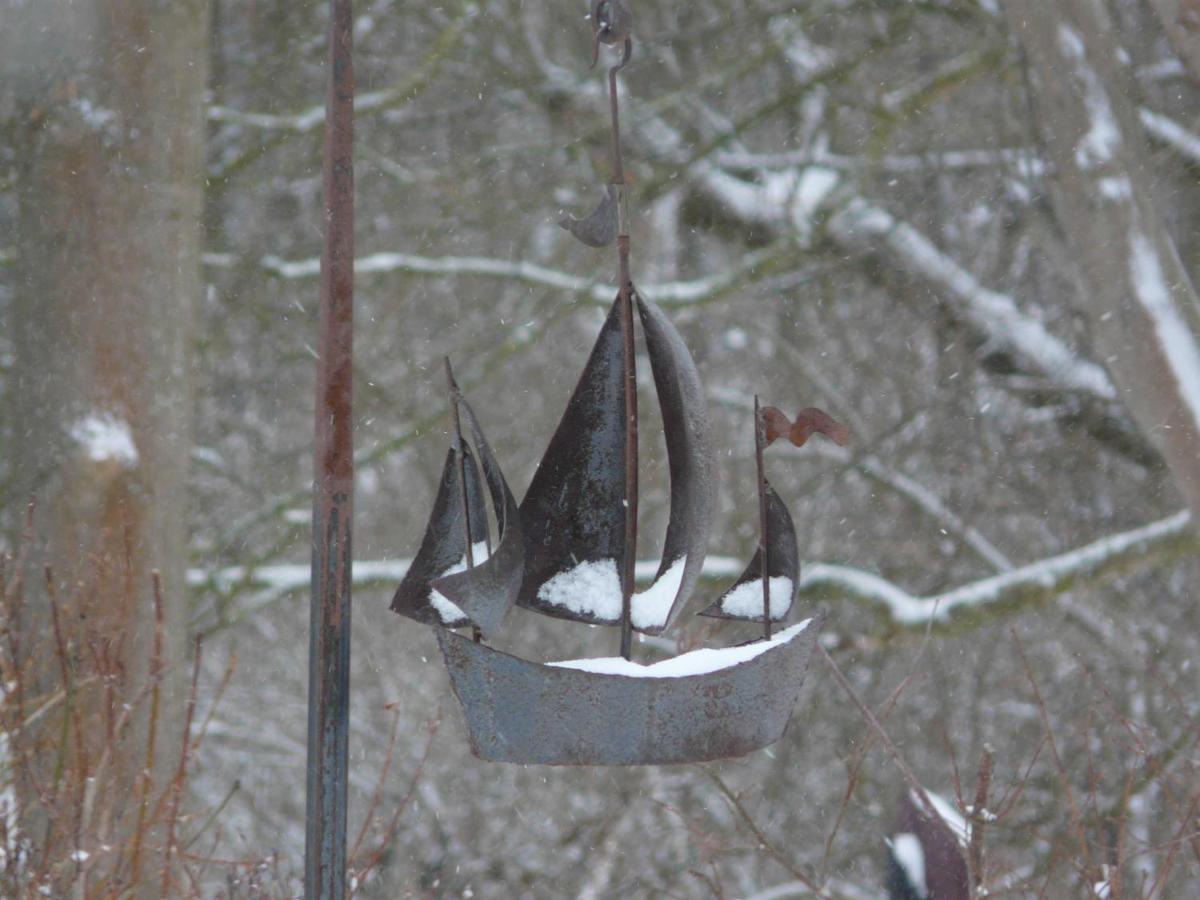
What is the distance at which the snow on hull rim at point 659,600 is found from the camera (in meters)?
1.15

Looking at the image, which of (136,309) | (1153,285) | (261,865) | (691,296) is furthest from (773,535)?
(691,296)

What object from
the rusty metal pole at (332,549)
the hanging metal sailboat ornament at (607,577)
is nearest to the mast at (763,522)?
the hanging metal sailboat ornament at (607,577)

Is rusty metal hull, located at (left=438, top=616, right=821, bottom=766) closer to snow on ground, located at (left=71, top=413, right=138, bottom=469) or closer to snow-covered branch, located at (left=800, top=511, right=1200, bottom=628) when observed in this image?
snow on ground, located at (left=71, top=413, right=138, bottom=469)

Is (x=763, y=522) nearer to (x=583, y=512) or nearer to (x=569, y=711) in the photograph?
(x=583, y=512)

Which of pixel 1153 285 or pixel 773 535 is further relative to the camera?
pixel 1153 285

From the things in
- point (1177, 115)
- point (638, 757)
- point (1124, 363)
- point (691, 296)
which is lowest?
point (638, 757)

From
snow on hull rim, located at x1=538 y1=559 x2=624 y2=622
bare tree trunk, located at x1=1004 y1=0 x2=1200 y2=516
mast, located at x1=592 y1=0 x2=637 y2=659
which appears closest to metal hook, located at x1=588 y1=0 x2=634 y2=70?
mast, located at x1=592 y1=0 x2=637 y2=659

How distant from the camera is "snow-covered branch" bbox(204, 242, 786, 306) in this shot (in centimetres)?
484

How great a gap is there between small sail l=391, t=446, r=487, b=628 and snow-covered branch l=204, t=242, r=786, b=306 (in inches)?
145

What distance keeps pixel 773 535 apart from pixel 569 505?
216 millimetres

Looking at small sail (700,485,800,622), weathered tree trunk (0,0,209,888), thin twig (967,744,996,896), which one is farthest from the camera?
weathered tree trunk (0,0,209,888)

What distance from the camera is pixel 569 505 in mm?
1168

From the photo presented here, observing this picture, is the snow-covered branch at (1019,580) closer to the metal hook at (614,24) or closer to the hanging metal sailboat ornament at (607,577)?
the hanging metal sailboat ornament at (607,577)

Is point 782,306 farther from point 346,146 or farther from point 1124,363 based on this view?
point 346,146
